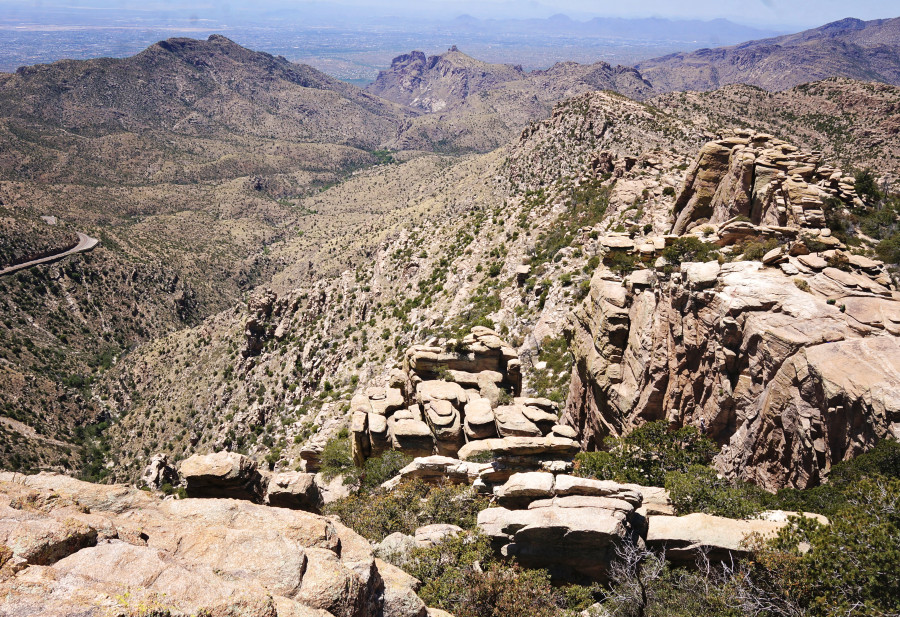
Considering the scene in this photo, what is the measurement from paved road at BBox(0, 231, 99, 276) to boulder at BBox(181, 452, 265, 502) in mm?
144418

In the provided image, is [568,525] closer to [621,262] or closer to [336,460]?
[621,262]

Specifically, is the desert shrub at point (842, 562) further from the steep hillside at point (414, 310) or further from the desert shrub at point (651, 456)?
the steep hillside at point (414, 310)

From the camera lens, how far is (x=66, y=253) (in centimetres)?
13225

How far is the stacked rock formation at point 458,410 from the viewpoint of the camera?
26156 mm

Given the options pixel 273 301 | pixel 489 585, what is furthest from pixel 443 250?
pixel 489 585

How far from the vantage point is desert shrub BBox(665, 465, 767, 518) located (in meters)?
16.5

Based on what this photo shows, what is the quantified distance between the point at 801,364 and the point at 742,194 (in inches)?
902

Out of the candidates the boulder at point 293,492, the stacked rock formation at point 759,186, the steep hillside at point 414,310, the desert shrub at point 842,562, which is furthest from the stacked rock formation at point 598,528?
the stacked rock formation at point 759,186

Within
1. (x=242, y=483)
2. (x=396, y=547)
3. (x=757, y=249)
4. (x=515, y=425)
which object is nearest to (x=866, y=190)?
(x=757, y=249)

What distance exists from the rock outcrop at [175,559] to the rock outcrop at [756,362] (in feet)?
49.7

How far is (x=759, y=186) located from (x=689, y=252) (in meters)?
11.6

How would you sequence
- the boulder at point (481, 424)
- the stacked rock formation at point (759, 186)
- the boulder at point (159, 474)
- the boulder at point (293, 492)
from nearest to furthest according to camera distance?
1. the boulder at point (293, 492)
2. the boulder at point (481, 424)
3. the stacked rock formation at point (759, 186)
4. the boulder at point (159, 474)

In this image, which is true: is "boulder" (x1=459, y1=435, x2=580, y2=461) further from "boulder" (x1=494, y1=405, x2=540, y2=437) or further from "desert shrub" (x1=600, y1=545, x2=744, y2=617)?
"desert shrub" (x1=600, y1=545, x2=744, y2=617)

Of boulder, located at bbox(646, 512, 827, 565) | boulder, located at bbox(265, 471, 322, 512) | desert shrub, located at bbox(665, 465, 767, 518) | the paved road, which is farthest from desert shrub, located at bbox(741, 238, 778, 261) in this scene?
the paved road
